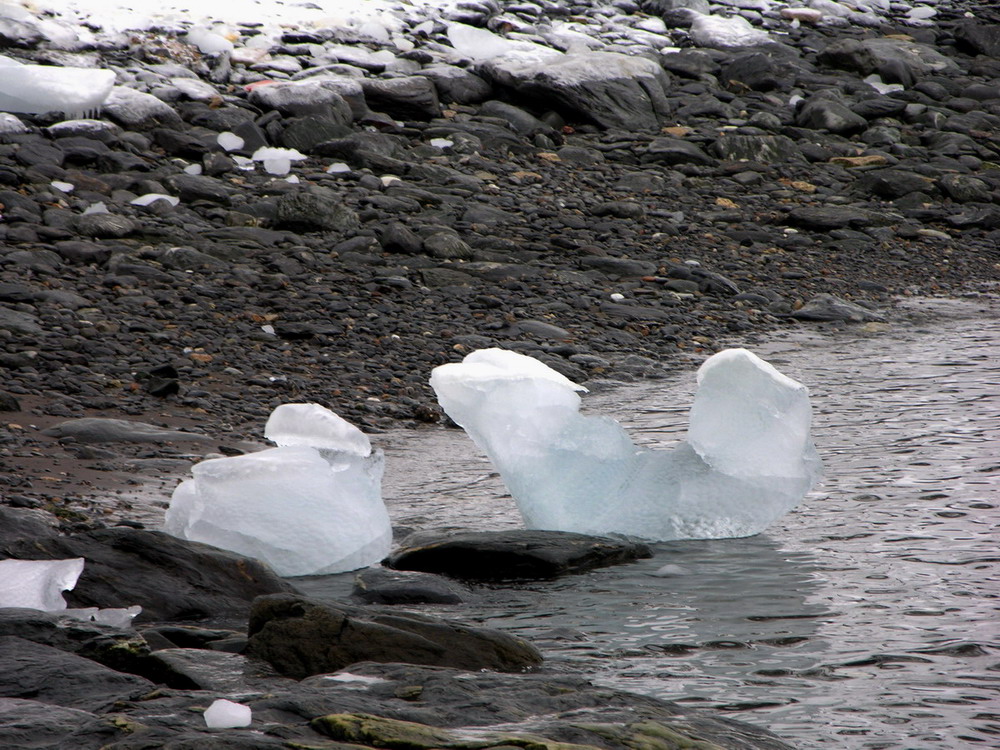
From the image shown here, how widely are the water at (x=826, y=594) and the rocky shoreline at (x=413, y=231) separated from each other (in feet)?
1.71

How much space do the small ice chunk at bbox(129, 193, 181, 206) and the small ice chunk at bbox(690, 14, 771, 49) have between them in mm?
8333

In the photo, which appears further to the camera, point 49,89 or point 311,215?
point 49,89

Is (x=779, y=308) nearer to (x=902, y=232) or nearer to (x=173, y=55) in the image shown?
(x=902, y=232)

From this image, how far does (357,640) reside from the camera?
3.20 m

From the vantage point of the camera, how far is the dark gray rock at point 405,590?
4211mm

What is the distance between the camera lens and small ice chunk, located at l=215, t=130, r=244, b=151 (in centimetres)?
1056

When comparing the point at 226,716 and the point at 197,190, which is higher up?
the point at 226,716

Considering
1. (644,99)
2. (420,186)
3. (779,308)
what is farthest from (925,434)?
(644,99)

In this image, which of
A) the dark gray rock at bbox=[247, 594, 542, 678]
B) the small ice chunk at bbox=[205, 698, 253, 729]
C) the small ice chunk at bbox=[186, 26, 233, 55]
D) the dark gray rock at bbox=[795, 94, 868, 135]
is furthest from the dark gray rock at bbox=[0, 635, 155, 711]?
the dark gray rock at bbox=[795, 94, 868, 135]

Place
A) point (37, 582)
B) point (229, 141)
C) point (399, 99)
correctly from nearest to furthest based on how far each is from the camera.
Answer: point (37, 582)
point (229, 141)
point (399, 99)

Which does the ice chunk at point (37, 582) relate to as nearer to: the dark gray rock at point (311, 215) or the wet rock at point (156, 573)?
the wet rock at point (156, 573)

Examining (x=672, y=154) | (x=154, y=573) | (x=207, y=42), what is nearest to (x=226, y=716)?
(x=154, y=573)

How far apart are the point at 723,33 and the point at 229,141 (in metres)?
7.57

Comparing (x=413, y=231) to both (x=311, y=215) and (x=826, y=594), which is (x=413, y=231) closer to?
(x=311, y=215)
